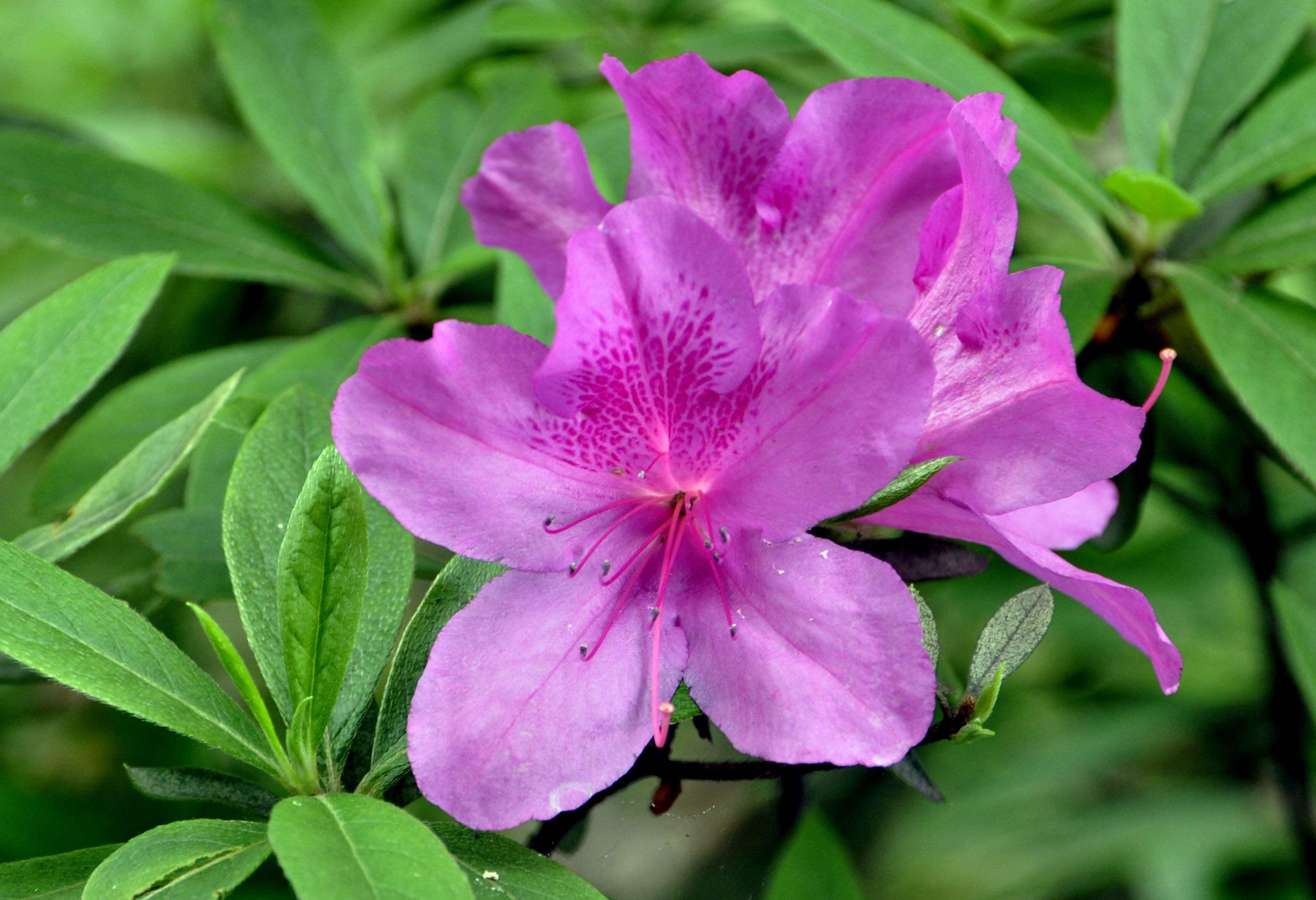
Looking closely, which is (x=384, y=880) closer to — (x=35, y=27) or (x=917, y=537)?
(x=917, y=537)

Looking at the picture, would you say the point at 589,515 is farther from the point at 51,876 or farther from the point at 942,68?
the point at 942,68

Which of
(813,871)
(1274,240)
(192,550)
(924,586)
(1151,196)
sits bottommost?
(813,871)

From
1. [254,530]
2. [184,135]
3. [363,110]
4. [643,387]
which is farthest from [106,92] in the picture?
[643,387]

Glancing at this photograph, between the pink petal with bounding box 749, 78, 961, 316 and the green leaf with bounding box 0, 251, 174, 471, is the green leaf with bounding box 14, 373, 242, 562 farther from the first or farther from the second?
the pink petal with bounding box 749, 78, 961, 316

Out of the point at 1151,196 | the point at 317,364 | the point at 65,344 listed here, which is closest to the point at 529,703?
the point at 65,344

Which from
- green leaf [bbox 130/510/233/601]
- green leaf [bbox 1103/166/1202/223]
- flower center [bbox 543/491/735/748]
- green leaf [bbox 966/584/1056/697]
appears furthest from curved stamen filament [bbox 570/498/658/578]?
green leaf [bbox 1103/166/1202/223]
